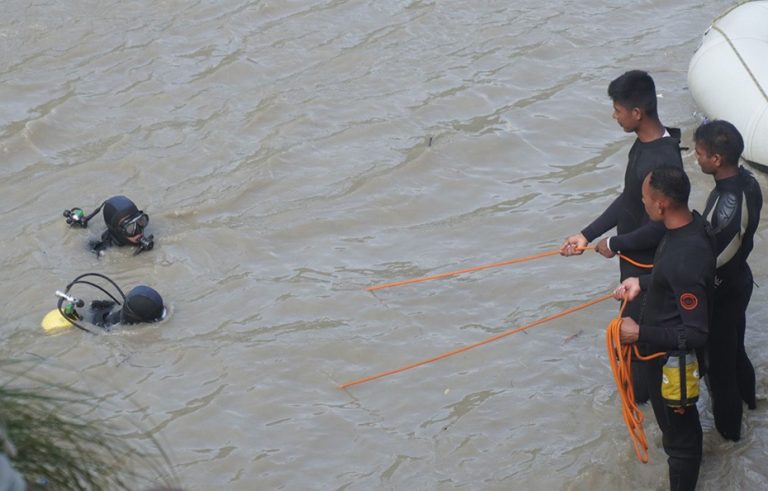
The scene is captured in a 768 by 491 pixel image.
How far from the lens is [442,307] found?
7.15m

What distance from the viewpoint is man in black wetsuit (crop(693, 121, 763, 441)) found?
508 cm

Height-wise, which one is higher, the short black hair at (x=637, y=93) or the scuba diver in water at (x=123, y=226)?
the short black hair at (x=637, y=93)

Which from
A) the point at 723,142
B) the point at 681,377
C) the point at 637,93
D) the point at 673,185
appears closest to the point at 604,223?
the point at 637,93

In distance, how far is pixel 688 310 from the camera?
4539 millimetres

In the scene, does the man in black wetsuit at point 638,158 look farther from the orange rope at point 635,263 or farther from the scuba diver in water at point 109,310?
the scuba diver in water at point 109,310

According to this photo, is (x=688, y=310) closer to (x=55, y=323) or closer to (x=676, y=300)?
(x=676, y=300)

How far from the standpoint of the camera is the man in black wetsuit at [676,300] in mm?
4535

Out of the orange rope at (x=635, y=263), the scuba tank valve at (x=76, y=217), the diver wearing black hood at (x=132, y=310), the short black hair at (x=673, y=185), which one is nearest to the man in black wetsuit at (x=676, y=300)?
the short black hair at (x=673, y=185)

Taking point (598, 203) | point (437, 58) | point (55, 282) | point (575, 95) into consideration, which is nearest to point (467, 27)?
point (437, 58)

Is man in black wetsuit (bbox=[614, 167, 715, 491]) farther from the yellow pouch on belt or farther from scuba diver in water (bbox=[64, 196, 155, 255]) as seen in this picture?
scuba diver in water (bbox=[64, 196, 155, 255])

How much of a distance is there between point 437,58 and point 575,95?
5.20ft

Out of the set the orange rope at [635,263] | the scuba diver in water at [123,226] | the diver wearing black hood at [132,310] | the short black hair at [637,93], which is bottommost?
the diver wearing black hood at [132,310]

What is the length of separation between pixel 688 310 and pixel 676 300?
0.24ft

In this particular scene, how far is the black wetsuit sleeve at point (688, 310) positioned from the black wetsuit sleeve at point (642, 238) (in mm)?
702
